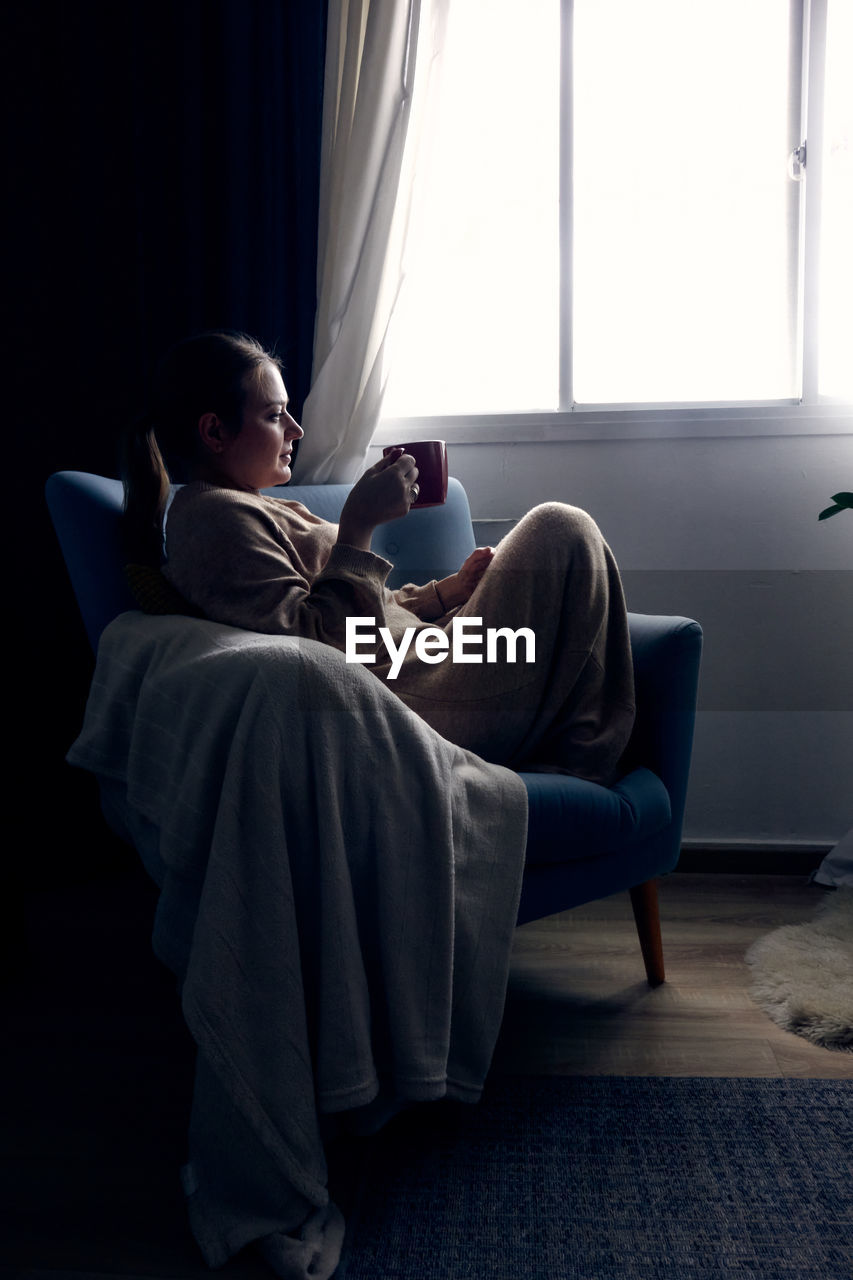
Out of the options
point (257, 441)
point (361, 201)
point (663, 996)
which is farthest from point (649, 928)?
point (361, 201)

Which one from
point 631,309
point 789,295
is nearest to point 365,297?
point 631,309

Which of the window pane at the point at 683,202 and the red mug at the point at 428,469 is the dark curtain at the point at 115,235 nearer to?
the window pane at the point at 683,202

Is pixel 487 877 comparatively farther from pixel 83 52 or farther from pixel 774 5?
pixel 774 5

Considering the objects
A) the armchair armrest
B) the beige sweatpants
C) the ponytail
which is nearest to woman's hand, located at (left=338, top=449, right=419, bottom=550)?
the beige sweatpants

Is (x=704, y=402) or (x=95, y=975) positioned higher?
(x=704, y=402)

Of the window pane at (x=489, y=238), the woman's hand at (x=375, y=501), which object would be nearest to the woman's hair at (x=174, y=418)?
the woman's hand at (x=375, y=501)

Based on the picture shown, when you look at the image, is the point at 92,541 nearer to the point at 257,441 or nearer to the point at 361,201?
the point at 257,441

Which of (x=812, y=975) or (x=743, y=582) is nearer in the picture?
(x=812, y=975)

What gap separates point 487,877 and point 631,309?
5.01 ft

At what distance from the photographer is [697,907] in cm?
191

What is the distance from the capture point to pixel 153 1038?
1427 mm

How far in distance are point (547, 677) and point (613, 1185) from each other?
0.64 meters

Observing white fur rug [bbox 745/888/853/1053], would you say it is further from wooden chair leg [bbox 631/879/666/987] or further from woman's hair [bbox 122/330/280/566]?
woman's hair [bbox 122/330/280/566]

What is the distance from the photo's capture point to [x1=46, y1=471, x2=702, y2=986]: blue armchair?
4.09 ft
